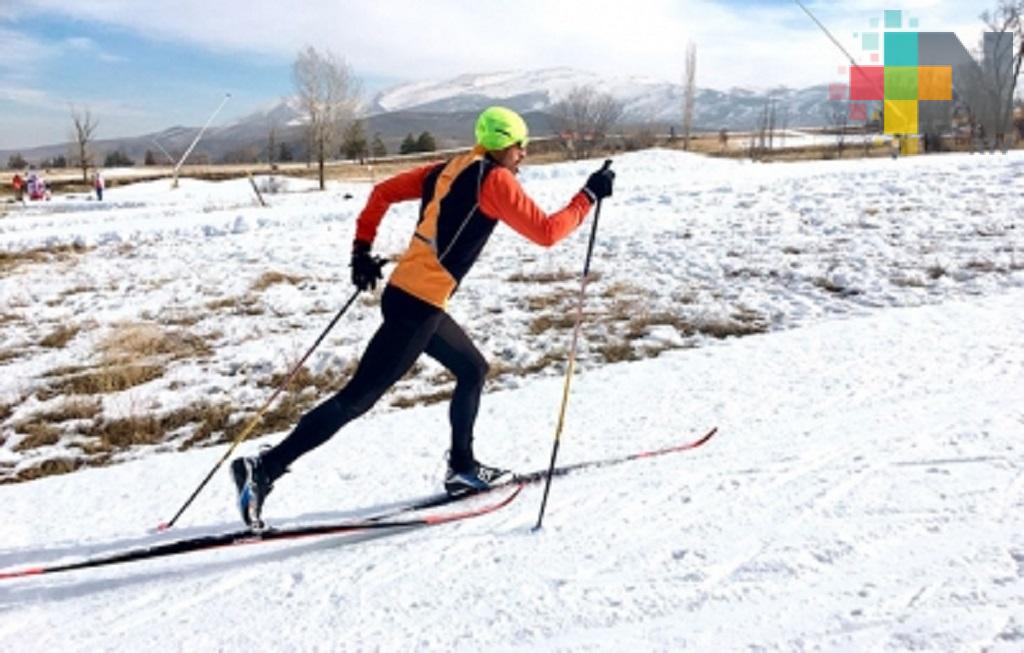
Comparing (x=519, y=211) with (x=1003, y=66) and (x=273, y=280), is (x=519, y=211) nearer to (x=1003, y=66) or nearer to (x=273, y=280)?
(x=273, y=280)

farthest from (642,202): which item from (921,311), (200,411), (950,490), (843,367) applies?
(950,490)

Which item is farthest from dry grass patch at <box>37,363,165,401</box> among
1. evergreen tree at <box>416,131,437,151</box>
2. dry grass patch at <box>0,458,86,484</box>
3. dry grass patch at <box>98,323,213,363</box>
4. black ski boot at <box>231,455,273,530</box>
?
evergreen tree at <box>416,131,437,151</box>

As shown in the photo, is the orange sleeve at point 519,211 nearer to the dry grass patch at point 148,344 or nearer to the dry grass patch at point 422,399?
the dry grass patch at point 422,399

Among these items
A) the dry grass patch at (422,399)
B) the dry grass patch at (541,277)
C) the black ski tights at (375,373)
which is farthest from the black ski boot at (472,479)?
the dry grass patch at (541,277)

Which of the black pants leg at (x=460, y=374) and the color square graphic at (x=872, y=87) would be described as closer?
the black pants leg at (x=460, y=374)

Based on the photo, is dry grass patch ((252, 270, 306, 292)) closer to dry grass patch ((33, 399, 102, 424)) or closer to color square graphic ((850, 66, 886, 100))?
dry grass patch ((33, 399, 102, 424))

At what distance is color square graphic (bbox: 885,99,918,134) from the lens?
36.2m

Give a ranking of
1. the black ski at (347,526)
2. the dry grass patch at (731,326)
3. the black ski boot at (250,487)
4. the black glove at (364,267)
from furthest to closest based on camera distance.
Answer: the dry grass patch at (731,326)
the black glove at (364,267)
the black ski boot at (250,487)
the black ski at (347,526)

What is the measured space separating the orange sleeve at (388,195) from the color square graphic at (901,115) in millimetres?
39148

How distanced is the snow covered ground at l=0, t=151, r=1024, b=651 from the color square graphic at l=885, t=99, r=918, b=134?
30843 millimetres

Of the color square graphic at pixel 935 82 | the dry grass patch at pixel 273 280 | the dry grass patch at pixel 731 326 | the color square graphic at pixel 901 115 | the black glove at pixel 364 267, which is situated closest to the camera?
the black glove at pixel 364 267

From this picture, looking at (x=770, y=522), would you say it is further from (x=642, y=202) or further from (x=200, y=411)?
(x=642, y=202)

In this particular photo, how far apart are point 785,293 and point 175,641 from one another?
26.1 ft

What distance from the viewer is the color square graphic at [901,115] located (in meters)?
36.2
